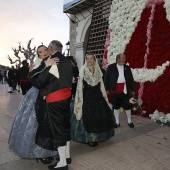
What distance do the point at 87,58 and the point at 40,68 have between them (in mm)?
1318

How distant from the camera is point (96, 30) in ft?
30.4

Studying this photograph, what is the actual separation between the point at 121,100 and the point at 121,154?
193cm

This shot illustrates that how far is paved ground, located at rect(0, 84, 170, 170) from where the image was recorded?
328 cm

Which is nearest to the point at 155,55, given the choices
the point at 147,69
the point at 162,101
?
the point at 147,69

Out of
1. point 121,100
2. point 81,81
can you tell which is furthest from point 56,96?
point 121,100

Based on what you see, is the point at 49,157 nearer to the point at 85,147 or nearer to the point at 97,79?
the point at 85,147

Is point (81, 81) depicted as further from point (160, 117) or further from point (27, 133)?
point (160, 117)

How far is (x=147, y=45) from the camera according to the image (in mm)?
6410

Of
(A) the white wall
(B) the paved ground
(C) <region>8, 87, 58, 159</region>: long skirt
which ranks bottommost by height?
(B) the paved ground

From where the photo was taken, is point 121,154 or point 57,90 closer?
point 57,90

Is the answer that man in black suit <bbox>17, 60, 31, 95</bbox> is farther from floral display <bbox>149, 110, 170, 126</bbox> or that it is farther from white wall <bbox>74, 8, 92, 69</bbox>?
floral display <bbox>149, 110, 170, 126</bbox>

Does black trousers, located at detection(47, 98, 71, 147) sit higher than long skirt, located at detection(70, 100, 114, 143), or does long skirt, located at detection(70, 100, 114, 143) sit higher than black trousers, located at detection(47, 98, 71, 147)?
black trousers, located at detection(47, 98, 71, 147)

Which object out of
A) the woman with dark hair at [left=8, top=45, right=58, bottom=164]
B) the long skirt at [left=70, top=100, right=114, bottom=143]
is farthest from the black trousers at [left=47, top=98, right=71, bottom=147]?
the long skirt at [left=70, top=100, right=114, bottom=143]

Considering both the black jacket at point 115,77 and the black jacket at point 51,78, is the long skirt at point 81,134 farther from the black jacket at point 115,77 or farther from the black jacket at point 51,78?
the black jacket at point 115,77
